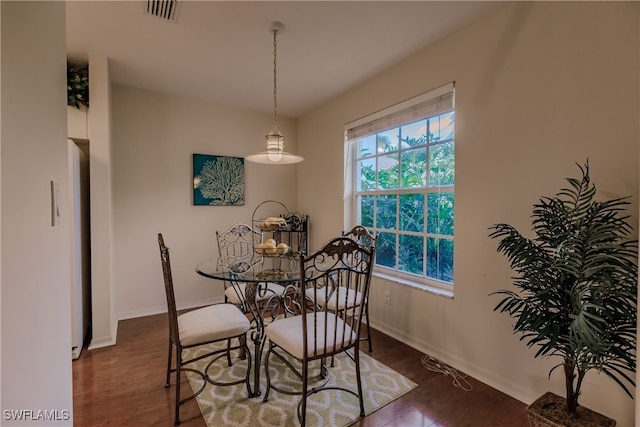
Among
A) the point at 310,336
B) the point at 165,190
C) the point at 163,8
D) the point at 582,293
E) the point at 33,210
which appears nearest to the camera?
the point at 33,210

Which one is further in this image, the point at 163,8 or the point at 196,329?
the point at 163,8

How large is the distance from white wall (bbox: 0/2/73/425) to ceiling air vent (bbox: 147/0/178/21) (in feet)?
3.99

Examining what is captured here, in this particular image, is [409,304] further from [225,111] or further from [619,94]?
[225,111]

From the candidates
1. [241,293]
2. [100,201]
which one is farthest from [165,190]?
[241,293]

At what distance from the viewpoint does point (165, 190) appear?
11.5 ft

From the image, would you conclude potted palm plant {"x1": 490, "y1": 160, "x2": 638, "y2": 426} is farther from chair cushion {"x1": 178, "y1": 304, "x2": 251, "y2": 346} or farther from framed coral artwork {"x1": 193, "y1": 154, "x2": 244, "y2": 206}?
framed coral artwork {"x1": 193, "y1": 154, "x2": 244, "y2": 206}

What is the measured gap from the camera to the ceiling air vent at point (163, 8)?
1.96 meters

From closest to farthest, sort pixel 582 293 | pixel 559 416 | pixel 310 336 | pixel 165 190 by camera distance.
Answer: pixel 582 293
pixel 559 416
pixel 310 336
pixel 165 190

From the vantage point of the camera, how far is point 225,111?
3838 mm

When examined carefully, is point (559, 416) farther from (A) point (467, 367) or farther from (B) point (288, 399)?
(B) point (288, 399)

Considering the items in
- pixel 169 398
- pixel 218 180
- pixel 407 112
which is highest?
pixel 407 112

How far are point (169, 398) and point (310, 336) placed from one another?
40.7 inches

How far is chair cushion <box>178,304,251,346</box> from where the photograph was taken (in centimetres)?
182

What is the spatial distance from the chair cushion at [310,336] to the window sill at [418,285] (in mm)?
919
